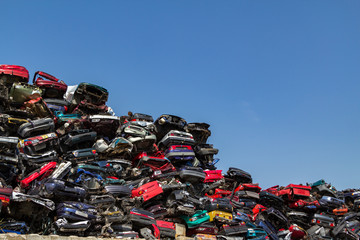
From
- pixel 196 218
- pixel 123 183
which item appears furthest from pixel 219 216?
pixel 123 183

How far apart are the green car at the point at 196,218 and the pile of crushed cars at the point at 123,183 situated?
0.05 m

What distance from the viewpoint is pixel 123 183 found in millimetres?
19922

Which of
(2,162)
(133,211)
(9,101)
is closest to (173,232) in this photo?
(133,211)

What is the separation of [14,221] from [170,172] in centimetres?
894

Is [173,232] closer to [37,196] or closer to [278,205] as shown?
[37,196]

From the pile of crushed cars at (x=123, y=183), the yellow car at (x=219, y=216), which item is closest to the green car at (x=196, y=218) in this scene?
the pile of crushed cars at (x=123, y=183)

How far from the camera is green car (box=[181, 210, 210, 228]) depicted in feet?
65.3

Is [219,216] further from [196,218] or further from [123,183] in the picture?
[123,183]

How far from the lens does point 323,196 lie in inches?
1017

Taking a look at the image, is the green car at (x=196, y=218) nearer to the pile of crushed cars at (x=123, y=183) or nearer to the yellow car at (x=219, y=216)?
the pile of crushed cars at (x=123, y=183)

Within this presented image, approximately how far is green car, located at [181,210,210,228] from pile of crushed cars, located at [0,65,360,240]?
0.17ft

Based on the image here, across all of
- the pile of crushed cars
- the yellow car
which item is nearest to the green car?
the pile of crushed cars

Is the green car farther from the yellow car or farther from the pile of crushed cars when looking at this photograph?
the yellow car

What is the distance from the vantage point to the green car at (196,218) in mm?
19906
